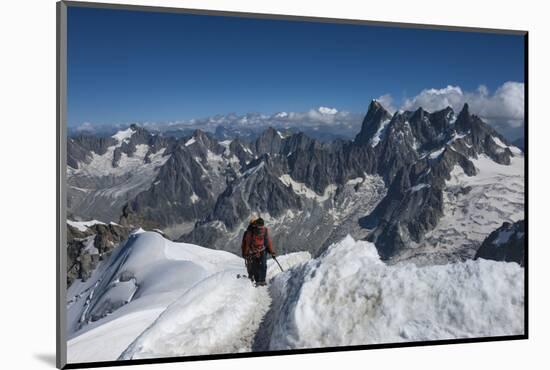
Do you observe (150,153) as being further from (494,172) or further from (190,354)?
(494,172)

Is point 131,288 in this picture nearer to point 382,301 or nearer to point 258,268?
point 258,268

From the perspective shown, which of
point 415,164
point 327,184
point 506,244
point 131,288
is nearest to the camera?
point 131,288

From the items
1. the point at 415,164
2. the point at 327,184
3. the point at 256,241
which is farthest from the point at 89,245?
the point at 415,164

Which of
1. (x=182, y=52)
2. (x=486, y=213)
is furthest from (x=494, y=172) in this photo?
(x=182, y=52)

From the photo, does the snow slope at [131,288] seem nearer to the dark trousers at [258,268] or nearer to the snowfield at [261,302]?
the snowfield at [261,302]

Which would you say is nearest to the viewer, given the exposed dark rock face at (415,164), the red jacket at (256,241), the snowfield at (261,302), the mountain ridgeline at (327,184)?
the snowfield at (261,302)

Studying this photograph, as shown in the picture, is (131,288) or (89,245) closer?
(89,245)

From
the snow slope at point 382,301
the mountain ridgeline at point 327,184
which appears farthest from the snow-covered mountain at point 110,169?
the snow slope at point 382,301
